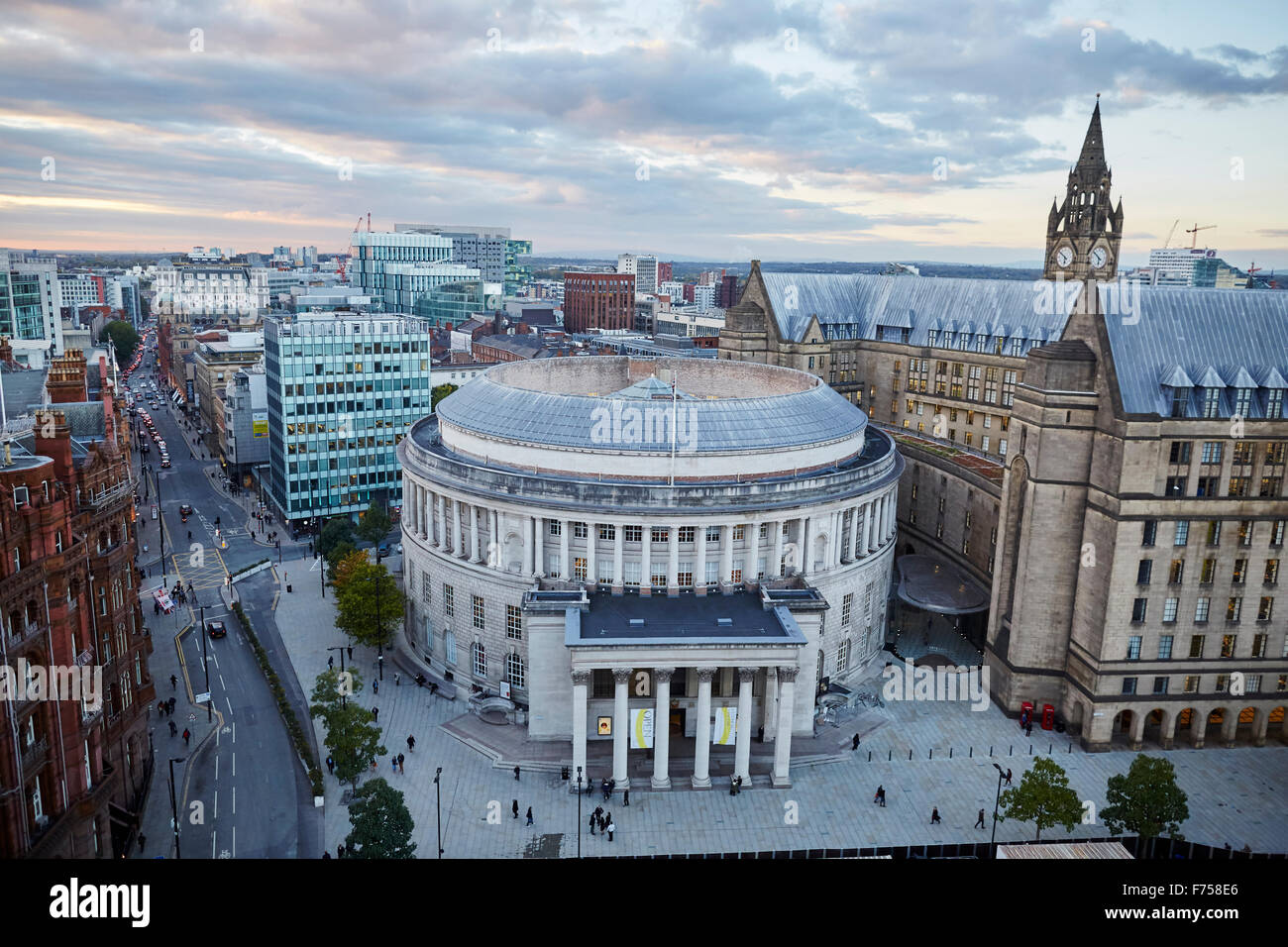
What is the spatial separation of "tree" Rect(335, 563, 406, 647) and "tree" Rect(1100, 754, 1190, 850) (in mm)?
61970

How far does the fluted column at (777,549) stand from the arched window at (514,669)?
2361cm

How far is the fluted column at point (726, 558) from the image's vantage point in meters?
80.4

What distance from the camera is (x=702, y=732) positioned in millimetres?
70312

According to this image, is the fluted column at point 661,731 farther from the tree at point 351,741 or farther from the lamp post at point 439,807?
the tree at point 351,741

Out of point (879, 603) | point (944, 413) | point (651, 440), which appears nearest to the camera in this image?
point (651, 440)

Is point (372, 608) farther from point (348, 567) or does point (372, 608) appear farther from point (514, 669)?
point (514, 669)

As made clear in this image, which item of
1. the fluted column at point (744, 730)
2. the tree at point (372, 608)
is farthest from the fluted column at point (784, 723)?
the tree at point (372, 608)

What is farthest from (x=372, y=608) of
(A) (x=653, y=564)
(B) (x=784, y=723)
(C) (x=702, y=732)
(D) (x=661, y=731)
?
(B) (x=784, y=723)

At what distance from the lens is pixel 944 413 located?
128 meters

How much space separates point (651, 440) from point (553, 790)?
30.3 metres

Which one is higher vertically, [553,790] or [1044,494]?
[1044,494]

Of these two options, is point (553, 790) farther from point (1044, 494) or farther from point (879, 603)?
point (1044, 494)

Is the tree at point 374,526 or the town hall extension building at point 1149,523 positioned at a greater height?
the town hall extension building at point 1149,523
